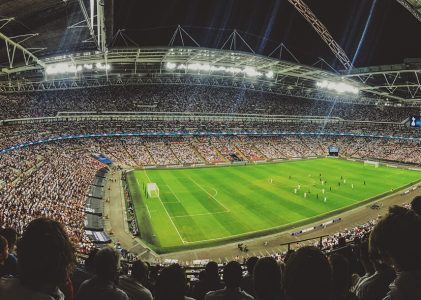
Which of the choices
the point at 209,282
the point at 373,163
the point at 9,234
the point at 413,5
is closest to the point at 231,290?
the point at 209,282

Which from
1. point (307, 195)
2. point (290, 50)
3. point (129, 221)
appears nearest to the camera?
point (129, 221)

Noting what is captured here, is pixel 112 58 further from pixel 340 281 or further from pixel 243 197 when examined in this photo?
pixel 340 281

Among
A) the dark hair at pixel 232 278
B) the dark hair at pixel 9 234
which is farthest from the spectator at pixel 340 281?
the dark hair at pixel 9 234

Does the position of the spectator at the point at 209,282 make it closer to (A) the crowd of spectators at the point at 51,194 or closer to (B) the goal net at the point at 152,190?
(A) the crowd of spectators at the point at 51,194

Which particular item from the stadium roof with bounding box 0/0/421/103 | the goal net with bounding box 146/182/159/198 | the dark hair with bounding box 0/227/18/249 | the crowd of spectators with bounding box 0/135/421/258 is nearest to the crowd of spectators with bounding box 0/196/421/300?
the dark hair with bounding box 0/227/18/249

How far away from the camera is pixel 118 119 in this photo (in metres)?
75.2

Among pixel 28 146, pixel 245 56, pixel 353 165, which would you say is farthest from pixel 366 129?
pixel 28 146

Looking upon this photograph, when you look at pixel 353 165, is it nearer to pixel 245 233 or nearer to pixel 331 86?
pixel 331 86

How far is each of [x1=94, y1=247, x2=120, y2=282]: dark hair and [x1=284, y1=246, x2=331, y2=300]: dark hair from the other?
2240 mm

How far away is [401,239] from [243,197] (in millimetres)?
39697

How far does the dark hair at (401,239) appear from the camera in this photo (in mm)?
3174

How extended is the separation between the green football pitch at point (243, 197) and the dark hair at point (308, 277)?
83.7 ft

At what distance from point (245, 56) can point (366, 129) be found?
56780mm

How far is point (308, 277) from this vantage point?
2854 millimetres
